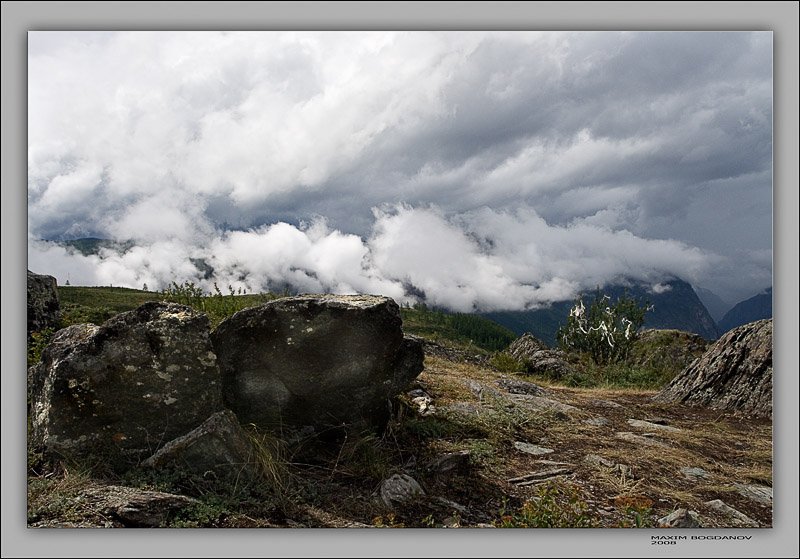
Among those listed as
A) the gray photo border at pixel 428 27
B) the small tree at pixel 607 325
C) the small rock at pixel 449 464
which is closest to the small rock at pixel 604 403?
the gray photo border at pixel 428 27

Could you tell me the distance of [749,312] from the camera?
8266 mm

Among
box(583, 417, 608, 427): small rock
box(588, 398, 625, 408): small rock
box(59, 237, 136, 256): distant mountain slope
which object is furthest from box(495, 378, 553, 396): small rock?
box(59, 237, 136, 256): distant mountain slope

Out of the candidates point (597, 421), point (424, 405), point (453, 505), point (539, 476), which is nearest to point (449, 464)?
point (453, 505)

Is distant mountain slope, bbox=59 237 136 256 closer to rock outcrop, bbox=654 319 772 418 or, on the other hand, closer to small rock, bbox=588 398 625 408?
small rock, bbox=588 398 625 408

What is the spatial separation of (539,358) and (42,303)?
1137 cm

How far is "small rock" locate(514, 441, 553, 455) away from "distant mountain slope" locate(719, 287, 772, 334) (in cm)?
357

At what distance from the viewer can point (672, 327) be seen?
16.3m

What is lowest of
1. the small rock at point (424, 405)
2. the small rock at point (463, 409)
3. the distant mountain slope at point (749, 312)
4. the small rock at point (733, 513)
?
the small rock at point (733, 513)

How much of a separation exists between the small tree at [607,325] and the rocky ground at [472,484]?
929 centimetres

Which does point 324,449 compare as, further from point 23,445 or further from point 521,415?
point 23,445

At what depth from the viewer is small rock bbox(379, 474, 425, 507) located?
570 cm

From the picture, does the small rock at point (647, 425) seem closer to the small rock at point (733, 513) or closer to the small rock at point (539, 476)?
the small rock at point (733, 513)

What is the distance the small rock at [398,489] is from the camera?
5.70m

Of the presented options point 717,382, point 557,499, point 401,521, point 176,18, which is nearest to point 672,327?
point 717,382
